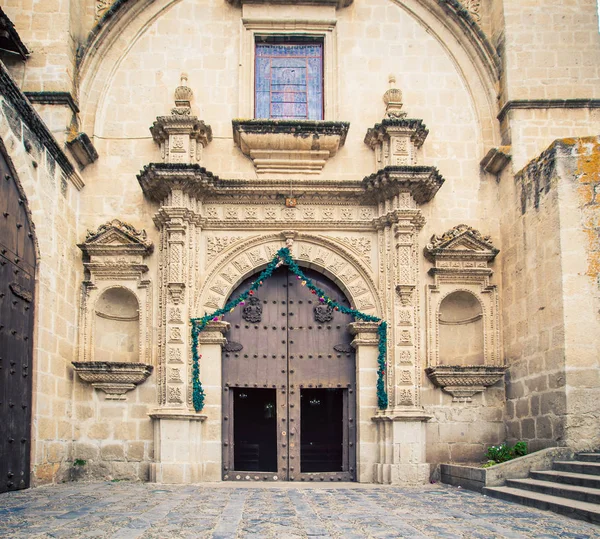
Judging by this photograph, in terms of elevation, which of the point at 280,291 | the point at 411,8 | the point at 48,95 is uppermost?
the point at 411,8

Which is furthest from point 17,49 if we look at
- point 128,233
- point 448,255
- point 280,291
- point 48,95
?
point 448,255

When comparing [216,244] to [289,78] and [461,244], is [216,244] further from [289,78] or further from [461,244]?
[461,244]

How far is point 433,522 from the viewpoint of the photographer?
6.16 m

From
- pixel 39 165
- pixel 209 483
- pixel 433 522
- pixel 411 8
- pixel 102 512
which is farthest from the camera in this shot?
pixel 411 8

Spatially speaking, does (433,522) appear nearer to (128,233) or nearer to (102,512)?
(102,512)

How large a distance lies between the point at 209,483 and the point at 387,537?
4.65m

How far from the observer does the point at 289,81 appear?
11.3m

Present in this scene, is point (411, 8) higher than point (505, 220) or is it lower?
higher

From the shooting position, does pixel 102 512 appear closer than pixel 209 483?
Yes

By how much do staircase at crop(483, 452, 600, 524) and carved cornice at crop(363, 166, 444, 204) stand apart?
3880 millimetres

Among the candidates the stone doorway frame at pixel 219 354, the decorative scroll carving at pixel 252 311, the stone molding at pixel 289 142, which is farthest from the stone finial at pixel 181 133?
the decorative scroll carving at pixel 252 311

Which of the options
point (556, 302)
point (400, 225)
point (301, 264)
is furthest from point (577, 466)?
point (301, 264)

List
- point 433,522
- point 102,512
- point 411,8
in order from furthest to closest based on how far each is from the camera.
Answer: point 411,8
point 102,512
point 433,522

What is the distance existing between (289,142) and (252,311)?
233 cm
